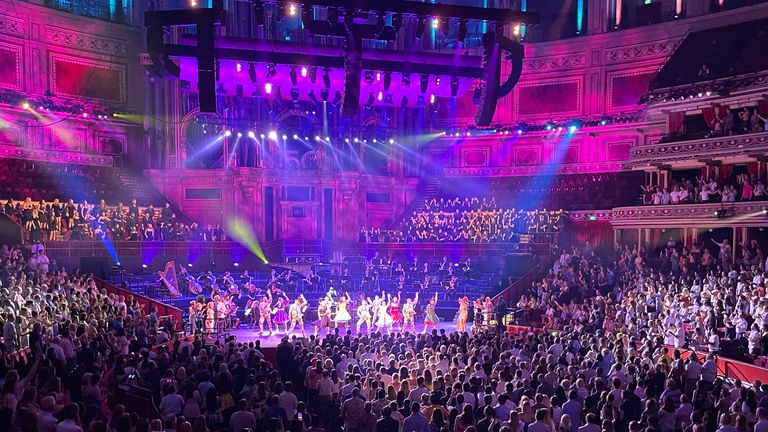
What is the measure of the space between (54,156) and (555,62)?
24.7 meters

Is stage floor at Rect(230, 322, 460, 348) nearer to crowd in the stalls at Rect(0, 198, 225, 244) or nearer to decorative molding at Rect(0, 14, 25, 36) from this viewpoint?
crowd in the stalls at Rect(0, 198, 225, 244)

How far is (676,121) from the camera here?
29.8 m

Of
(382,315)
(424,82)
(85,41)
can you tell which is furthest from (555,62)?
(85,41)

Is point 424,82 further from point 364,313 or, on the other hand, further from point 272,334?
point 272,334

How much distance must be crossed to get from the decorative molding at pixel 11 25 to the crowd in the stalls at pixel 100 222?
834cm

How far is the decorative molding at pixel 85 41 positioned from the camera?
32.1 metres

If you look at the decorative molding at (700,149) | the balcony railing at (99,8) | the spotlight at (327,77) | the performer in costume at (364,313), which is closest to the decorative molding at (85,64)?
the balcony railing at (99,8)

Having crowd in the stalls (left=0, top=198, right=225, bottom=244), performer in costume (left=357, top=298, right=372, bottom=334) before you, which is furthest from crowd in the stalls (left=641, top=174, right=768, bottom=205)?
crowd in the stalls (left=0, top=198, right=225, bottom=244)

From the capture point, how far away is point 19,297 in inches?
645

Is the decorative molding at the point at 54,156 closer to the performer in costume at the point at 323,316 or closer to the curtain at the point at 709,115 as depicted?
the performer in costume at the point at 323,316

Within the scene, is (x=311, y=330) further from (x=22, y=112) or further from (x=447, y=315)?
(x=22, y=112)

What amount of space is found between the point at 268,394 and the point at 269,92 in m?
10.5

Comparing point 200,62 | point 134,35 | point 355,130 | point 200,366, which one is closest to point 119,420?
point 200,366

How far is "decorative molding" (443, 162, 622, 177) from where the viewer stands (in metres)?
34.2
